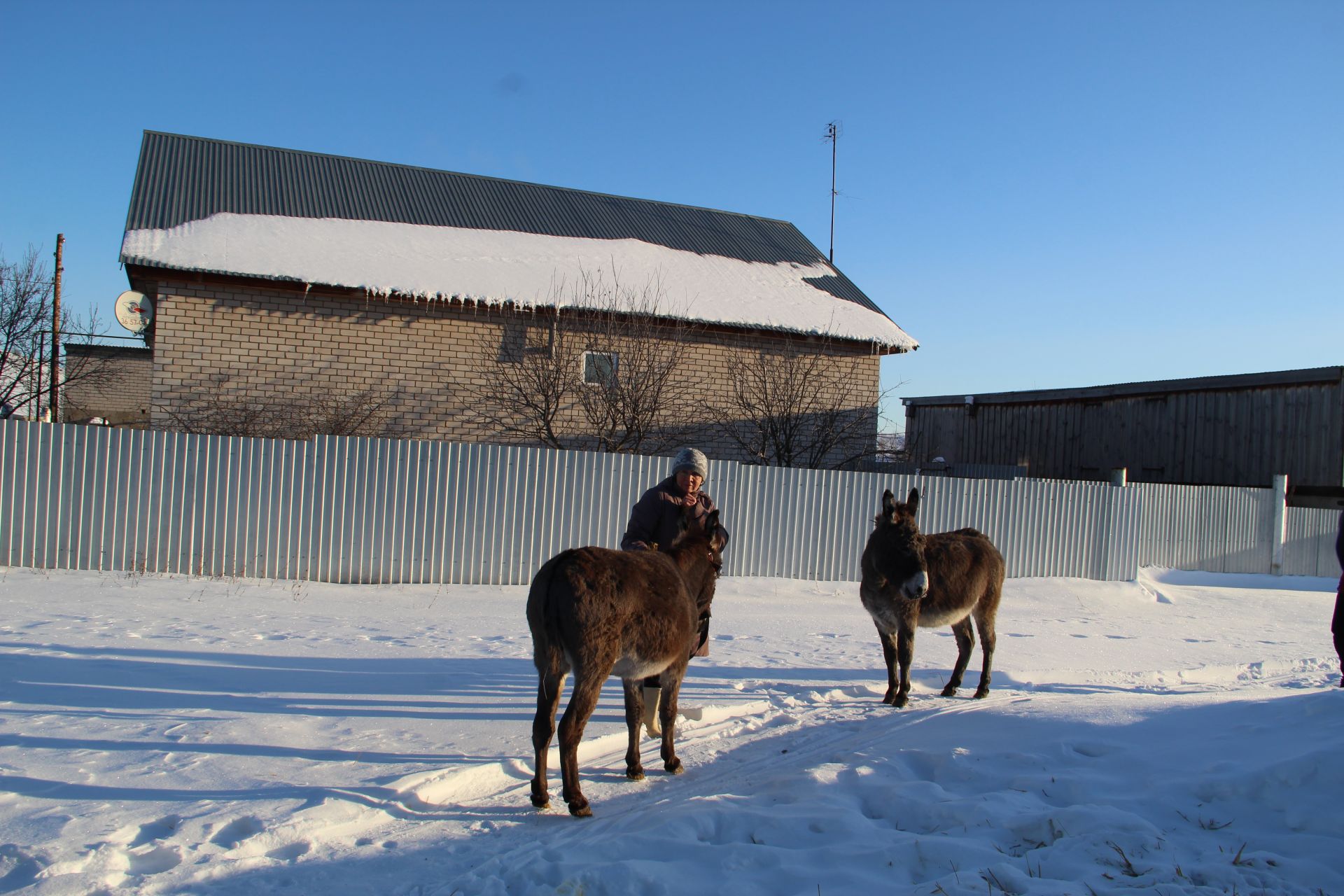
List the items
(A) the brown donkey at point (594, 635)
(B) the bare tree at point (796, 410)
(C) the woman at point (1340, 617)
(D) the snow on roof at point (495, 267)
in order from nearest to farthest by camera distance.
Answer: (A) the brown donkey at point (594, 635), (C) the woman at point (1340, 617), (D) the snow on roof at point (495, 267), (B) the bare tree at point (796, 410)

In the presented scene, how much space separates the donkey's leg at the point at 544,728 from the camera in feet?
16.2

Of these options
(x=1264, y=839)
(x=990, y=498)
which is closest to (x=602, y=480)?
(x=990, y=498)

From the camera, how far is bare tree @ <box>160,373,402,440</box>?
16.1 metres

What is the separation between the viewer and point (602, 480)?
44.1 ft

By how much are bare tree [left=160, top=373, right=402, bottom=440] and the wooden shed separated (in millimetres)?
13226

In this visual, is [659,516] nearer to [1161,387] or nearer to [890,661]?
[890,661]

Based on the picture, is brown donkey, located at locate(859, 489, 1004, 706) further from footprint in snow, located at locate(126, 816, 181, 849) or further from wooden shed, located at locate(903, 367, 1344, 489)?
wooden shed, located at locate(903, 367, 1344, 489)

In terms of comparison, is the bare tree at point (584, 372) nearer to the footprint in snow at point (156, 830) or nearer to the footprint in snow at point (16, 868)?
the footprint in snow at point (156, 830)

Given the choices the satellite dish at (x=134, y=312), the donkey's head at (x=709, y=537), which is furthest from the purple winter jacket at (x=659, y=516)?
the satellite dish at (x=134, y=312)

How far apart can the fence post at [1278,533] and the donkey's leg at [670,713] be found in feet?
55.1

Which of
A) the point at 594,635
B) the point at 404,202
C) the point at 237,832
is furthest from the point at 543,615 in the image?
the point at 404,202

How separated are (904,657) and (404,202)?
17.8 metres

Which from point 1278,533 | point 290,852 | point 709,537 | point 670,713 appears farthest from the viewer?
point 1278,533

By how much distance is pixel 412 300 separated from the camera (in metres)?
17.3
